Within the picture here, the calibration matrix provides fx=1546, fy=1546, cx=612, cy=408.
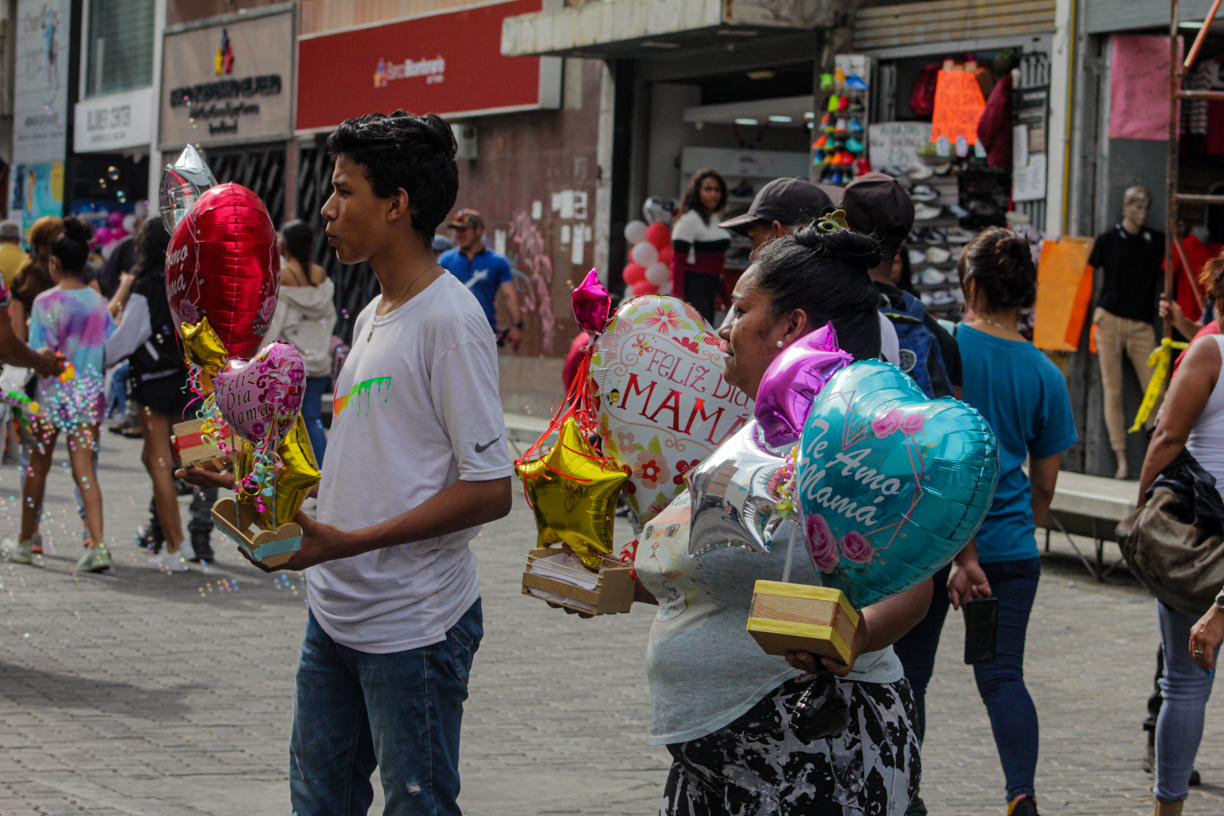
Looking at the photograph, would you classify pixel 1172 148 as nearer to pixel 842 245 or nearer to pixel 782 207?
pixel 782 207

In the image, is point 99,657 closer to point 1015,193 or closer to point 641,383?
point 641,383

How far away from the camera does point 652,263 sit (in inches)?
574

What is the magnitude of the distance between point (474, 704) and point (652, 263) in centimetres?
902

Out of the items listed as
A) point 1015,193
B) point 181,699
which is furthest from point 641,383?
point 1015,193

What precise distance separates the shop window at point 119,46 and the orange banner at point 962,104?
59.3ft

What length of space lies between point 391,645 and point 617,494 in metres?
0.53

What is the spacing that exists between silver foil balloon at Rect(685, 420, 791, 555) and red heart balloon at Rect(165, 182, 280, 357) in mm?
1254

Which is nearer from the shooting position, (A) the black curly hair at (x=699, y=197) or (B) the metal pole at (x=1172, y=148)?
(B) the metal pole at (x=1172, y=148)

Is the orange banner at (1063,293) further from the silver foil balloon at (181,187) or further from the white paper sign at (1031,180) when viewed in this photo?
the silver foil balloon at (181,187)

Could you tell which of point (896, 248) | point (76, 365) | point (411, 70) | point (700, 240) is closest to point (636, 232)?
point (700, 240)

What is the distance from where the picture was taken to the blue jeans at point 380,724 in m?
2.96

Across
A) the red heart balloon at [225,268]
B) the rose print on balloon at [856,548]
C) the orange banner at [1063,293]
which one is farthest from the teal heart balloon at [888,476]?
the orange banner at [1063,293]

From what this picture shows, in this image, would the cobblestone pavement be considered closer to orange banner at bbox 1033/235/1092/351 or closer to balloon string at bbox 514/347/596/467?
balloon string at bbox 514/347/596/467

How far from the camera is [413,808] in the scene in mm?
2941
